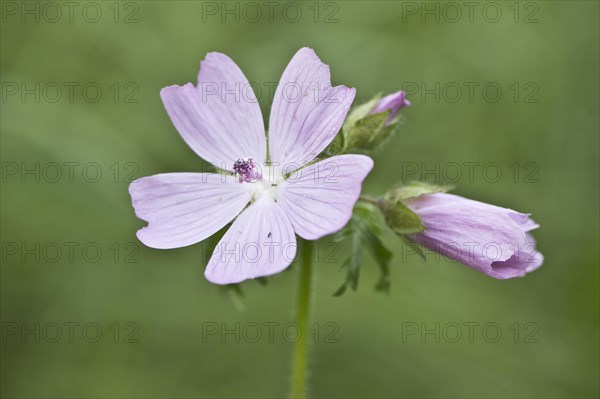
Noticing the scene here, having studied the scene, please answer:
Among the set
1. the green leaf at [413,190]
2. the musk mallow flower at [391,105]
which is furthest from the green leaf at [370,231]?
the musk mallow flower at [391,105]

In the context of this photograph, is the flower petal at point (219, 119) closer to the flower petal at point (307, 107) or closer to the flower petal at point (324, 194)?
the flower petal at point (307, 107)

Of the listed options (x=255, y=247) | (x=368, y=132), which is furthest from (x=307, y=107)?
(x=255, y=247)

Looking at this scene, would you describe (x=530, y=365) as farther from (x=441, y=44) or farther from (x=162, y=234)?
(x=162, y=234)

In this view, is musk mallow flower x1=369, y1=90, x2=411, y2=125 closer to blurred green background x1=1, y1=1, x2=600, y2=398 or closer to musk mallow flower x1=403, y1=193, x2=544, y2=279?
musk mallow flower x1=403, y1=193, x2=544, y2=279

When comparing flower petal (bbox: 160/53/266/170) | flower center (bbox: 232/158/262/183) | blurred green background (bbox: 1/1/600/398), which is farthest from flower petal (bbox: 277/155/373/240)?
blurred green background (bbox: 1/1/600/398)

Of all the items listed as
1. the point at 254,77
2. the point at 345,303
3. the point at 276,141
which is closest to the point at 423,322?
the point at 345,303

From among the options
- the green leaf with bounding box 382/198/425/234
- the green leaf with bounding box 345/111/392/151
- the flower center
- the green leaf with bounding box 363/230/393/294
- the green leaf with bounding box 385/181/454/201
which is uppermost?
the green leaf with bounding box 345/111/392/151

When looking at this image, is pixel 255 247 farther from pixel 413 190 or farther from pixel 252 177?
pixel 413 190
